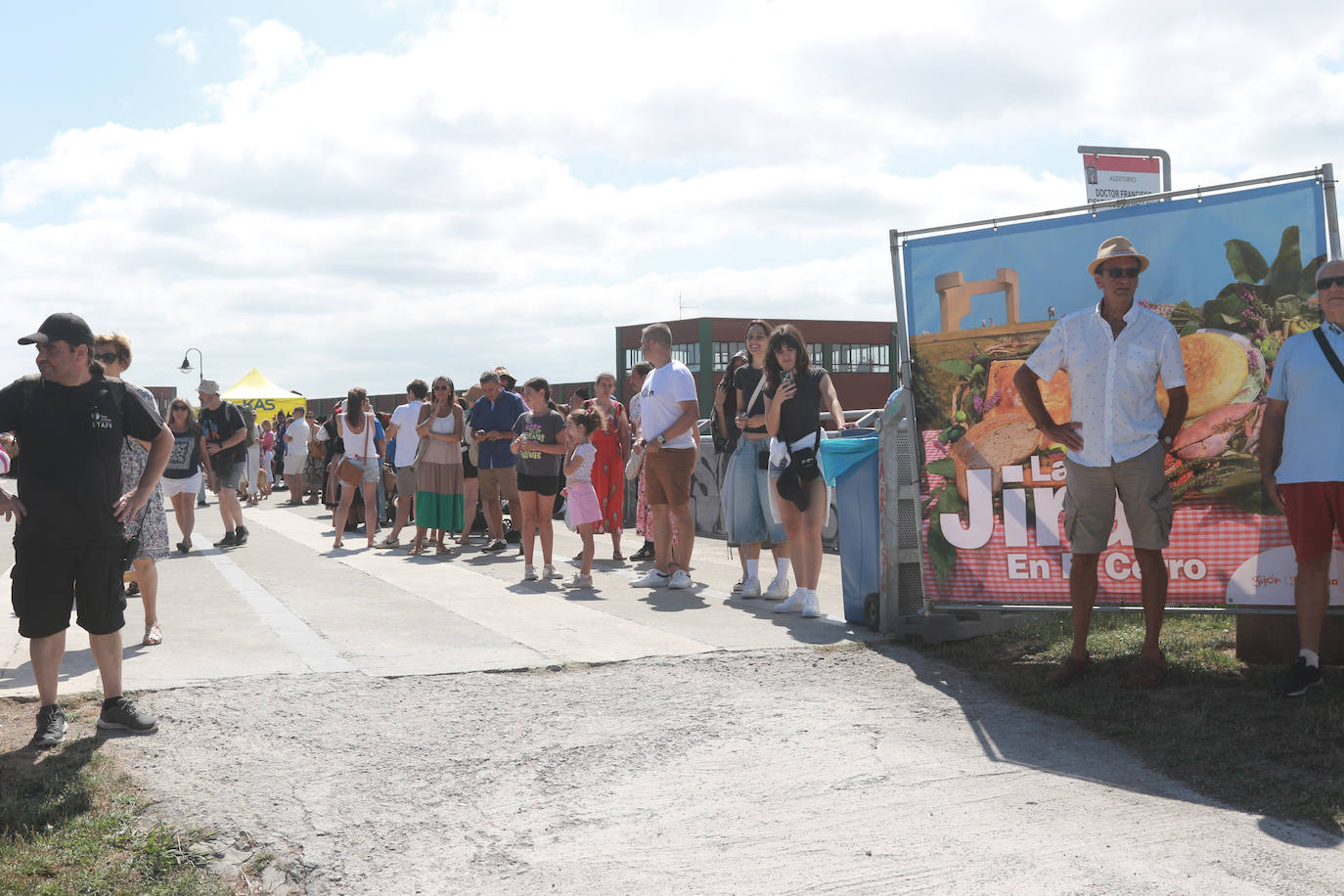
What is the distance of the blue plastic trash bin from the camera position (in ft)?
22.6

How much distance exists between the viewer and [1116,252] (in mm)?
5371

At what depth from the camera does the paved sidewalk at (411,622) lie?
5.94 m

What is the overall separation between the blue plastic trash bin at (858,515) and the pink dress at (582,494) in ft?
9.35

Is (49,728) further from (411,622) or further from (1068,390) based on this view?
(1068,390)

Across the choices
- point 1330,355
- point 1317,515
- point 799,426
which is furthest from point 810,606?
point 1330,355

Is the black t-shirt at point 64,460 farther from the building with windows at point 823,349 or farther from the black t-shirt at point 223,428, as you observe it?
the building with windows at point 823,349

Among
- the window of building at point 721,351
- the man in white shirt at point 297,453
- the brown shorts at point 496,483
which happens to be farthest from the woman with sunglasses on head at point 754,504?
the window of building at point 721,351

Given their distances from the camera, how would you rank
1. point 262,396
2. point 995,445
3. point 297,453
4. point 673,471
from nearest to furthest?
point 995,445 < point 673,471 < point 297,453 < point 262,396

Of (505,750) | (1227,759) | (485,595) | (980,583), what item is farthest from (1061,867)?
(485,595)

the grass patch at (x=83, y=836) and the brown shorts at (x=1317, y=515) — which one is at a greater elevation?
the brown shorts at (x=1317, y=515)

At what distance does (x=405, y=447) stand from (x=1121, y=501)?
10.6m

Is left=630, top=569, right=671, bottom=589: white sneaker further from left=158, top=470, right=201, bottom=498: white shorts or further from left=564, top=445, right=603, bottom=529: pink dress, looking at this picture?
left=158, top=470, right=201, bottom=498: white shorts

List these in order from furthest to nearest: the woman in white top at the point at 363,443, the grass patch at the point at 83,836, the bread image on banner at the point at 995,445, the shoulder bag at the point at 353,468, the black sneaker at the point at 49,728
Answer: the shoulder bag at the point at 353,468, the woman in white top at the point at 363,443, the bread image on banner at the point at 995,445, the black sneaker at the point at 49,728, the grass patch at the point at 83,836

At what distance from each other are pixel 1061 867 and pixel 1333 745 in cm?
165
